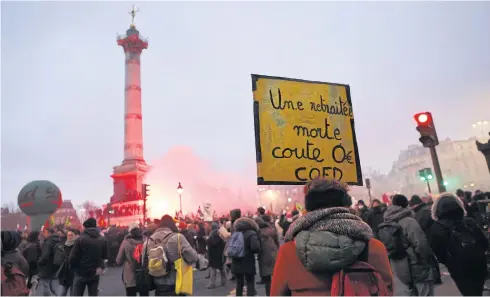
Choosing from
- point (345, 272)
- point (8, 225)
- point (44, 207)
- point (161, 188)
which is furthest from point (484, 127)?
point (8, 225)

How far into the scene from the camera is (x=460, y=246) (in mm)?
3982

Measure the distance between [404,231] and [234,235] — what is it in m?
3.01

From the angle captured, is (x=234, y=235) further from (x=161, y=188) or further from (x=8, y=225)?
(x=8, y=225)

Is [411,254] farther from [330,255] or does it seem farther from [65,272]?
[65,272]

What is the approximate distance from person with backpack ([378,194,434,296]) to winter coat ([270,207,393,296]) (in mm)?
3261

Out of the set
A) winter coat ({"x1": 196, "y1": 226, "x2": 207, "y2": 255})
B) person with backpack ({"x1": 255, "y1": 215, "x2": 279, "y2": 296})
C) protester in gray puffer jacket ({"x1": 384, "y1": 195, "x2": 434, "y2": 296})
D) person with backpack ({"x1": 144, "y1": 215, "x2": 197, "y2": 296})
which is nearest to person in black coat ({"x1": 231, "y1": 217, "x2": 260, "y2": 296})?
person with backpack ({"x1": 255, "y1": 215, "x2": 279, "y2": 296})

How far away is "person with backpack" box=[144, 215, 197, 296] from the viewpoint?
5246 mm

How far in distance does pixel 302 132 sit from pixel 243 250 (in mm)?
3306

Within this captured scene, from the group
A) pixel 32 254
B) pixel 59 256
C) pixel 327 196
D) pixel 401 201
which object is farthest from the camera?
pixel 32 254

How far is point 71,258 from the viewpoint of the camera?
20.0ft

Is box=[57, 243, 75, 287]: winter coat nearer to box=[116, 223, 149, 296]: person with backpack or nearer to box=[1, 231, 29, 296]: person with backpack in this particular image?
box=[116, 223, 149, 296]: person with backpack

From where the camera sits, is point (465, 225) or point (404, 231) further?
point (404, 231)

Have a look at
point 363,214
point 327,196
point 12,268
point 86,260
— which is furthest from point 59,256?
point 363,214

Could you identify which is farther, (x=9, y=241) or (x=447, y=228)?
(x=9, y=241)
